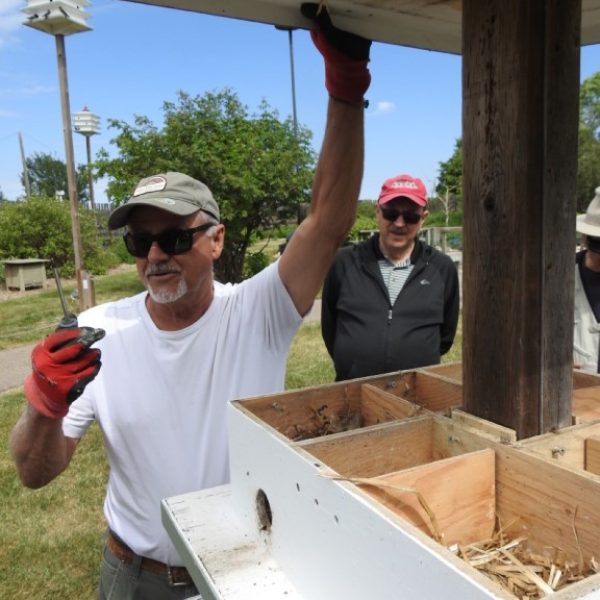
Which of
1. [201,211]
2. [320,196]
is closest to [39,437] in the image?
[201,211]

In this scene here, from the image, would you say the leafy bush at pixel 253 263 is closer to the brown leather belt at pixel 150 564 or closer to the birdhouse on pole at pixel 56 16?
the birdhouse on pole at pixel 56 16

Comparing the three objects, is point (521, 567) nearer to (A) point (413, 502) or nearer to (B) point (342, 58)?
(A) point (413, 502)

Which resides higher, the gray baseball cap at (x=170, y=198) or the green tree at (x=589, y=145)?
the green tree at (x=589, y=145)

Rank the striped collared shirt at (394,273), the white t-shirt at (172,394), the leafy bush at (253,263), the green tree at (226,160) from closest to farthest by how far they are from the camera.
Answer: the white t-shirt at (172,394) → the striped collared shirt at (394,273) → the green tree at (226,160) → the leafy bush at (253,263)

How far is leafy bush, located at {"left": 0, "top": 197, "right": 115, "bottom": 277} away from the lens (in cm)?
1752

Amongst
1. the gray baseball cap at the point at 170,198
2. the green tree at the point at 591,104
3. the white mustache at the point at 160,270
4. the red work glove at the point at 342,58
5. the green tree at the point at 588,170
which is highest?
the green tree at the point at 591,104

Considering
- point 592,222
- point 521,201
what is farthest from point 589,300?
point 521,201

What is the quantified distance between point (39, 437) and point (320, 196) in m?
1.17

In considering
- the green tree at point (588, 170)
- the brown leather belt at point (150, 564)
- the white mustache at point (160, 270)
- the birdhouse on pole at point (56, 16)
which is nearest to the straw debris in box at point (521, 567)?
the brown leather belt at point (150, 564)

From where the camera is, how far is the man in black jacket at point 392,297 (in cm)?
328

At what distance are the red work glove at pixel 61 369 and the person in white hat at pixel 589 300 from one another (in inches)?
90.5

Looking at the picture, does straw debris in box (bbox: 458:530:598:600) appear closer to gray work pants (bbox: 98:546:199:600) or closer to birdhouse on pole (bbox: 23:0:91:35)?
gray work pants (bbox: 98:546:199:600)

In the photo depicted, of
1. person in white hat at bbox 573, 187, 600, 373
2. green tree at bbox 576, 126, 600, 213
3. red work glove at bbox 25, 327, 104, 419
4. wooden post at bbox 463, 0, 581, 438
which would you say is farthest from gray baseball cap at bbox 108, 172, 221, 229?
green tree at bbox 576, 126, 600, 213

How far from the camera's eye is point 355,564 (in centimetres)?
113
